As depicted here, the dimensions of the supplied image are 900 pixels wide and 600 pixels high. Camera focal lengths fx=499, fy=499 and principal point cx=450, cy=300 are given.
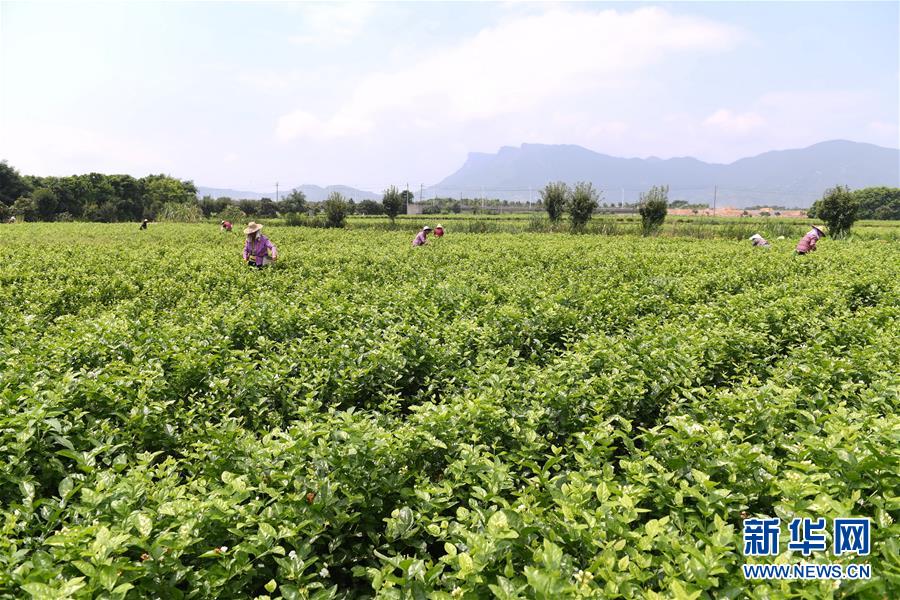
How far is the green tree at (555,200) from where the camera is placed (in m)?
39.0

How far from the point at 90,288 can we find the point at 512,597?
9.54 m

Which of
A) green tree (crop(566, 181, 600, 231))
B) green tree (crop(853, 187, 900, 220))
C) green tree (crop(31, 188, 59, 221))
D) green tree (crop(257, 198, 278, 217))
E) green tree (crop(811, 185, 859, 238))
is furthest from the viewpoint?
green tree (crop(853, 187, 900, 220))

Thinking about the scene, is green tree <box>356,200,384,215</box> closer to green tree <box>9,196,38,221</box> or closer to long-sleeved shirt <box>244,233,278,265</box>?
green tree <box>9,196,38,221</box>

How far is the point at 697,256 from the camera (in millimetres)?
13883

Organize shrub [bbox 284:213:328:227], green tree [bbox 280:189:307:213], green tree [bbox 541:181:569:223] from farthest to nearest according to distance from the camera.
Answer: green tree [bbox 280:189:307:213], shrub [bbox 284:213:328:227], green tree [bbox 541:181:569:223]

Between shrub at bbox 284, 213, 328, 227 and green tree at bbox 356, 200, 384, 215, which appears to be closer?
shrub at bbox 284, 213, 328, 227

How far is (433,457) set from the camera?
10.2ft

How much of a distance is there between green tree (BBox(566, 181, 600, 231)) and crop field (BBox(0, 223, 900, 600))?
99.9 feet

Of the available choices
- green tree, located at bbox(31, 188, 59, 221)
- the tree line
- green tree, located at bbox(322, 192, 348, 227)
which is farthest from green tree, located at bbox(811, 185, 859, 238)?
green tree, located at bbox(31, 188, 59, 221)

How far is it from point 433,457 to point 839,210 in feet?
111

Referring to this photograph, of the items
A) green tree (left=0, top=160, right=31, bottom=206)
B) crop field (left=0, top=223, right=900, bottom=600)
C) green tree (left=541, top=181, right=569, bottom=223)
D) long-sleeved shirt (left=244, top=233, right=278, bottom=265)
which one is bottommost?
crop field (left=0, top=223, right=900, bottom=600)

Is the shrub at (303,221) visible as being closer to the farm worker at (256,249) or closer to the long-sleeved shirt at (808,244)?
the farm worker at (256,249)

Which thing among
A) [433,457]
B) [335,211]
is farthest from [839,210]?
[335,211]

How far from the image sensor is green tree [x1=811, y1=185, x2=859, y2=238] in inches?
1101
